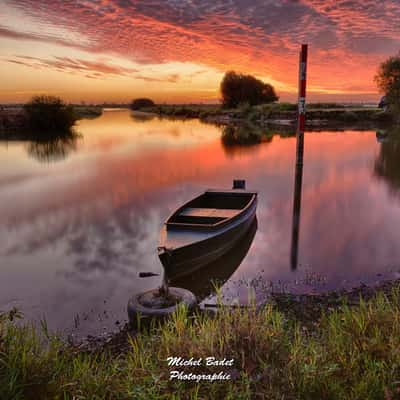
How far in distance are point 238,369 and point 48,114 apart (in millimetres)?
49909

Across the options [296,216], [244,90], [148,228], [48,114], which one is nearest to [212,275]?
[148,228]

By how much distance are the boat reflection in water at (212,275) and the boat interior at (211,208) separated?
106 cm

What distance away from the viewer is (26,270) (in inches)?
396

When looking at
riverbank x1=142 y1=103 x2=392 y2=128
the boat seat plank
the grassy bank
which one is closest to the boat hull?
the boat seat plank

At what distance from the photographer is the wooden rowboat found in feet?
28.7

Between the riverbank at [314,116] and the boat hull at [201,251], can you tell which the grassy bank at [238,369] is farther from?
the riverbank at [314,116]

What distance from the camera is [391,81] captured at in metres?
64.0

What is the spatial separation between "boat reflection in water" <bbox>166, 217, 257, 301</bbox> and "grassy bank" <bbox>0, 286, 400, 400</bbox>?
354 cm

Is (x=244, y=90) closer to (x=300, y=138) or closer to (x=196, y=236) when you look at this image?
(x=300, y=138)

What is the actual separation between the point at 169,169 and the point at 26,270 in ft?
57.7

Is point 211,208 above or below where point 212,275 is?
above

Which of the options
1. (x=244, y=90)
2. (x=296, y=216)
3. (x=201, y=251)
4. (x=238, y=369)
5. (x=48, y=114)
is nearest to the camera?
(x=238, y=369)

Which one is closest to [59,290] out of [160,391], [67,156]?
[160,391]

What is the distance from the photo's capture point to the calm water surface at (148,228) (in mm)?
8984
